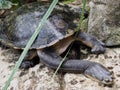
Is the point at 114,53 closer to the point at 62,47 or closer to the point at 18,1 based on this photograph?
the point at 62,47

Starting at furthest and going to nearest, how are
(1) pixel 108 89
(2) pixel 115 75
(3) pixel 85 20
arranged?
(3) pixel 85 20 < (2) pixel 115 75 < (1) pixel 108 89

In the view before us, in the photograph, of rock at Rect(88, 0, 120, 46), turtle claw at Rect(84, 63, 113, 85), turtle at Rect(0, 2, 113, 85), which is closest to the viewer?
turtle claw at Rect(84, 63, 113, 85)

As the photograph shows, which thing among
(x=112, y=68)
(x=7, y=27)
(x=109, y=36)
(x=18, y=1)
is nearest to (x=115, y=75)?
(x=112, y=68)

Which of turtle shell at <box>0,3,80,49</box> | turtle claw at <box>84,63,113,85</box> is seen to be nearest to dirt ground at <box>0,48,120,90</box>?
turtle claw at <box>84,63,113,85</box>

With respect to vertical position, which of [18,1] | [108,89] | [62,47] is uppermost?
[18,1]

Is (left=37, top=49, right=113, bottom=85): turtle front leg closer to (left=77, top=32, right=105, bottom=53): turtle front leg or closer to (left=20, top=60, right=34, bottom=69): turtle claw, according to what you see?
(left=20, top=60, right=34, bottom=69): turtle claw

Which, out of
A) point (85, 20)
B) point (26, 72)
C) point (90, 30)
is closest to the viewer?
point (26, 72)

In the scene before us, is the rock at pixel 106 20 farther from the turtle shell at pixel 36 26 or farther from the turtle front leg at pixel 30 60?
the turtle front leg at pixel 30 60
